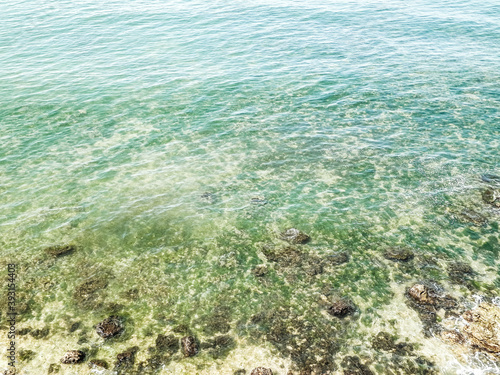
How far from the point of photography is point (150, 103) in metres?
41.3

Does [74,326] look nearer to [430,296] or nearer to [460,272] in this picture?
[430,296]

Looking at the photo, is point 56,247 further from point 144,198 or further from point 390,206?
point 390,206

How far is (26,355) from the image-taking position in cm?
1661

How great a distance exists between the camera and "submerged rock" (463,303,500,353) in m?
16.4

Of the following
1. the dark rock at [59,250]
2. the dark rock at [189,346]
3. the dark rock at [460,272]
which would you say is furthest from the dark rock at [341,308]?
the dark rock at [59,250]

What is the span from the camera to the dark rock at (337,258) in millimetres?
21394

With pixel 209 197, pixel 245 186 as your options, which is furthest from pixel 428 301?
pixel 209 197

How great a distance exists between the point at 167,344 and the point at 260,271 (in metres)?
6.41

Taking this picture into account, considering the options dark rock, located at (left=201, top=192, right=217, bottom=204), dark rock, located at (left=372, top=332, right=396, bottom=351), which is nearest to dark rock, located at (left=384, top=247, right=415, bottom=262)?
dark rock, located at (left=372, top=332, right=396, bottom=351)

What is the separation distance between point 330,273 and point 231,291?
5647 millimetres

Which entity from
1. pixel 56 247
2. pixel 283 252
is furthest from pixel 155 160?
pixel 283 252

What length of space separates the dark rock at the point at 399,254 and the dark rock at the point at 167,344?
12.7 m

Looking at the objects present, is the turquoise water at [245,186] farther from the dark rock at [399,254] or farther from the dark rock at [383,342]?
the dark rock at [399,254]

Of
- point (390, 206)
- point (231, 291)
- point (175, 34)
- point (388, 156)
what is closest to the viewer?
point (231, 291)
